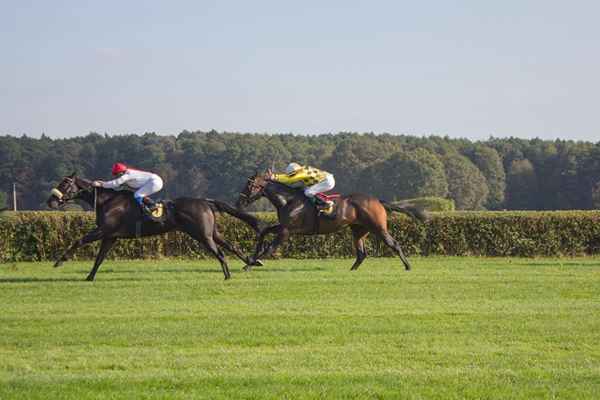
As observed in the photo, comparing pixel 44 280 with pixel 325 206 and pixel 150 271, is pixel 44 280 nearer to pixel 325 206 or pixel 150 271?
pixel 150 271

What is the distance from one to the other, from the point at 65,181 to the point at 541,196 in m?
58.7

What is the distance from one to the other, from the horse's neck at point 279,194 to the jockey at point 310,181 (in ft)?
0.34

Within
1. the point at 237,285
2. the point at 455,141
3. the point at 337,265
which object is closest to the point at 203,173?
the point at 455,141

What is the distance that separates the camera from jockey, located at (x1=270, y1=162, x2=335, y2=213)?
17953 mm

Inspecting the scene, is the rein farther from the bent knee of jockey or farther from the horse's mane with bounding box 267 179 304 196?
the horse's mane with bounding box 267 179 304 196

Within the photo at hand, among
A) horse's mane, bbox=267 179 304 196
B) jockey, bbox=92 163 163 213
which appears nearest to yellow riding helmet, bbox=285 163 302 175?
horse's mane, bbox=267 179 304 196

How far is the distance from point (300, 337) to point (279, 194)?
26.9 feet

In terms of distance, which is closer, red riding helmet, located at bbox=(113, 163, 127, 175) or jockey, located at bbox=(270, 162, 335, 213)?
red riding helmet, located at bbox=(113, 163, 127, 175)

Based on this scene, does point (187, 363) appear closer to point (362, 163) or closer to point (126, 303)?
point (126, 303)

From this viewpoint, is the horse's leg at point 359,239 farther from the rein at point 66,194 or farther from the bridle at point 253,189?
the rein at point 66,194

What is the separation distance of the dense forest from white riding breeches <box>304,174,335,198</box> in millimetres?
42622

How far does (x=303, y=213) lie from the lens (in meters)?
17.9

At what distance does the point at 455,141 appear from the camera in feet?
295

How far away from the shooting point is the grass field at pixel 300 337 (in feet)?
25.1
